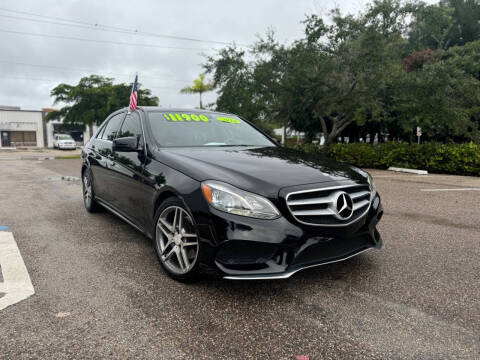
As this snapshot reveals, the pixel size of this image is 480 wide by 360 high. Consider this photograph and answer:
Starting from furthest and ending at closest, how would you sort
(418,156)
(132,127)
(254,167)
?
(418,156) → (132,127) → (254,167)

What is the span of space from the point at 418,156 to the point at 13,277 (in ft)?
47.7

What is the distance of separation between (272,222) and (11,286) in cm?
220

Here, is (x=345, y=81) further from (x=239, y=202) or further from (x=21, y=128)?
(x=21, y=128)

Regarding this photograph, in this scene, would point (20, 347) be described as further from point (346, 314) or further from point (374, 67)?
point (374, 67)

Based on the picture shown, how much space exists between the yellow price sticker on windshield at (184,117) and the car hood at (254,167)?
72cm

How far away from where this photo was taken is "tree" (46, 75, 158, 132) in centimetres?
2351

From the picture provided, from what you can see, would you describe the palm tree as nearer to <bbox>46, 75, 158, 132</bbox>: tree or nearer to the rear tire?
<bbox>46, 75, 158, 132</bbox>: tree

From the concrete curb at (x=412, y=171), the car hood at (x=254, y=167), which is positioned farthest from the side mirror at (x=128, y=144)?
the concrete curb at (x=412, y=171)

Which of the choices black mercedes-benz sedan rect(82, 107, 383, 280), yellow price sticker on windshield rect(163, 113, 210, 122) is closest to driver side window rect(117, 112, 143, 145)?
black mercedes-benz sedan rect(82, 107, 383, 280)

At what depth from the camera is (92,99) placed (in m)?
24.0

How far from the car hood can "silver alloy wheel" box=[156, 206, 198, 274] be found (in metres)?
0.39

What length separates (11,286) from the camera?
2.79 m

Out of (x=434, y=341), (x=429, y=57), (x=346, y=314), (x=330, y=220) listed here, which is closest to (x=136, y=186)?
(x=330, y=220)

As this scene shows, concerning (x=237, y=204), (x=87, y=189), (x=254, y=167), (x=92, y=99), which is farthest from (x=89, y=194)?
(x=92, y=99)
